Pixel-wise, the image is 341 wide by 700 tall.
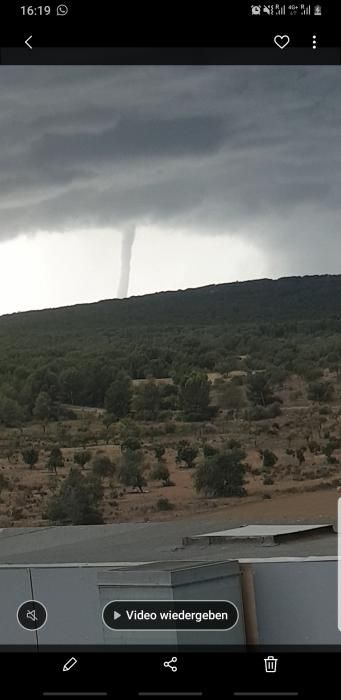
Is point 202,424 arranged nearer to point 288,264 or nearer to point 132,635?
point 288,264

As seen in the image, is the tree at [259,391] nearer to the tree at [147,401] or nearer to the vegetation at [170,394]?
the vegetation at [170,394]

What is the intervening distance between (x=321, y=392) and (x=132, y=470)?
74 cm

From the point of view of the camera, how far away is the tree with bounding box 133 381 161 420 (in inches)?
164

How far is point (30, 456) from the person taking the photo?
4312mm

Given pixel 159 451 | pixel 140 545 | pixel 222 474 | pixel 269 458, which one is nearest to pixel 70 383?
pixel 159 451

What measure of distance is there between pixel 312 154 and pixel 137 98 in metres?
0.79

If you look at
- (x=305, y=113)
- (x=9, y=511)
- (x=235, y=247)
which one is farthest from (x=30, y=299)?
(x=305, y=113)

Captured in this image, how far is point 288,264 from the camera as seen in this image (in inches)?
114

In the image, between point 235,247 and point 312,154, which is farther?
point 312,154

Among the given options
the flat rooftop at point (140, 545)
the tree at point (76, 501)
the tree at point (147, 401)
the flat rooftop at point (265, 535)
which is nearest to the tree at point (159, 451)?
the tree at point (147, 401)
